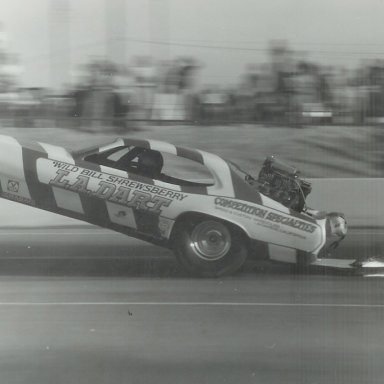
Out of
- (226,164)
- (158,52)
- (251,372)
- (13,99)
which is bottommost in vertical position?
(251,372)

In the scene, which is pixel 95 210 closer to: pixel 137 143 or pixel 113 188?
pixel 113 188

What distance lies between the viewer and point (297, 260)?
7672mm

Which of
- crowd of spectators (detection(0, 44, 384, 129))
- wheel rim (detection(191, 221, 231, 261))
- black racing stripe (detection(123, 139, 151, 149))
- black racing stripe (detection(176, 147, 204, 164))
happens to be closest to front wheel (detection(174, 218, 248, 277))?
wheel rim (detection(191, 221, 231, 261))

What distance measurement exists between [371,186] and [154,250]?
Result: 4195 mm

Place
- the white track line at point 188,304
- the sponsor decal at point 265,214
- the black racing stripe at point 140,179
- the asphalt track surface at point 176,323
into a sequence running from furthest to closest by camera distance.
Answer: the black racing stripe at point 140,179
the sponsor decal at point 265,214
the white track line at point 188,304
the asphalt track surface at point 176,323

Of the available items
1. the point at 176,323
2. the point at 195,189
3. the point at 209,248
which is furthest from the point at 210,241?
the point at 176,323

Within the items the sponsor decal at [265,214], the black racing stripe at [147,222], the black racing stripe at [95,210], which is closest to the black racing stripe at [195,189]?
the sponsor decal at [265,214]

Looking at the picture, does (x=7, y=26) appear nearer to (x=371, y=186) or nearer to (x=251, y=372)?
(x=371, y=186)

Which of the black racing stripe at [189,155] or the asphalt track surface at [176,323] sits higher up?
the black racing stripe at [189,155]

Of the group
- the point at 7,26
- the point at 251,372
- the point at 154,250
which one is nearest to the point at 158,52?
the point at 7,26

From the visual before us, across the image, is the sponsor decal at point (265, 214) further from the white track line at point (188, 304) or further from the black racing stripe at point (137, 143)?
the white track line at point (188, 304)

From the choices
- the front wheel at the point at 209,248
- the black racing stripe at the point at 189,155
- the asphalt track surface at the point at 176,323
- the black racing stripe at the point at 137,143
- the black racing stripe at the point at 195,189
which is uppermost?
the black racing stripe at the point at 137,143

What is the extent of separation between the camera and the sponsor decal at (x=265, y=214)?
7.52m

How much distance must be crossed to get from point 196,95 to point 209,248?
459 cm
